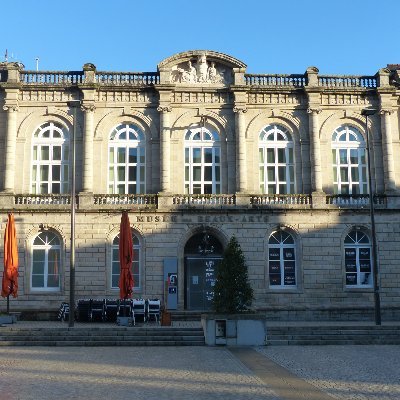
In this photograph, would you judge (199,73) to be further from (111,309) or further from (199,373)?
(199,373)

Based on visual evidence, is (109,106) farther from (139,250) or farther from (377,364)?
(377,364)

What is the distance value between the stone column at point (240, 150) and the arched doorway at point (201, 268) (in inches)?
126

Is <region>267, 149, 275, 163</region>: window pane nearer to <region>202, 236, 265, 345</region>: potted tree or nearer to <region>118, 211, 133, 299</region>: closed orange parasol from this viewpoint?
<region>118, 211, 133, 299</region>: closed orange parasol

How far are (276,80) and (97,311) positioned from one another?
16154 mm

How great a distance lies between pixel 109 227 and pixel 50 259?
11.6 feet

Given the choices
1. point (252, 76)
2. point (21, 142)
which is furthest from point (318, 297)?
point (21, 142)

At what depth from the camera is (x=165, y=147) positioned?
31.4 meters

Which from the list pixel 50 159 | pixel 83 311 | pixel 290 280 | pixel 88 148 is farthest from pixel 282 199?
pixel 50 159

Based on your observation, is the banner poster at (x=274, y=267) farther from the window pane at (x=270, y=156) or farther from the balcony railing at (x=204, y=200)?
the window pane at (x=270, y=156)

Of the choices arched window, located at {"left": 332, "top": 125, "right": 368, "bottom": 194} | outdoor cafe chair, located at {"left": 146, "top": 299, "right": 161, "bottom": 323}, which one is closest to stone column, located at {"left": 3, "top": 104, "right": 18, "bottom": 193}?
outdoor cafe chair, located at {"left": 146, "top": 299, "right": 161, "bottom": 323}

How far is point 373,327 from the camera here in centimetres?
2361

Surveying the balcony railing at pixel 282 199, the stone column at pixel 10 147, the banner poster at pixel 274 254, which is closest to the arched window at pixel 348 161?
the balcony railing at pixel 282 199

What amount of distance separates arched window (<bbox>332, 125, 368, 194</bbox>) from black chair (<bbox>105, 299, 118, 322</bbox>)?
13.7m

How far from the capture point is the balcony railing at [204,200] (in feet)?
101
